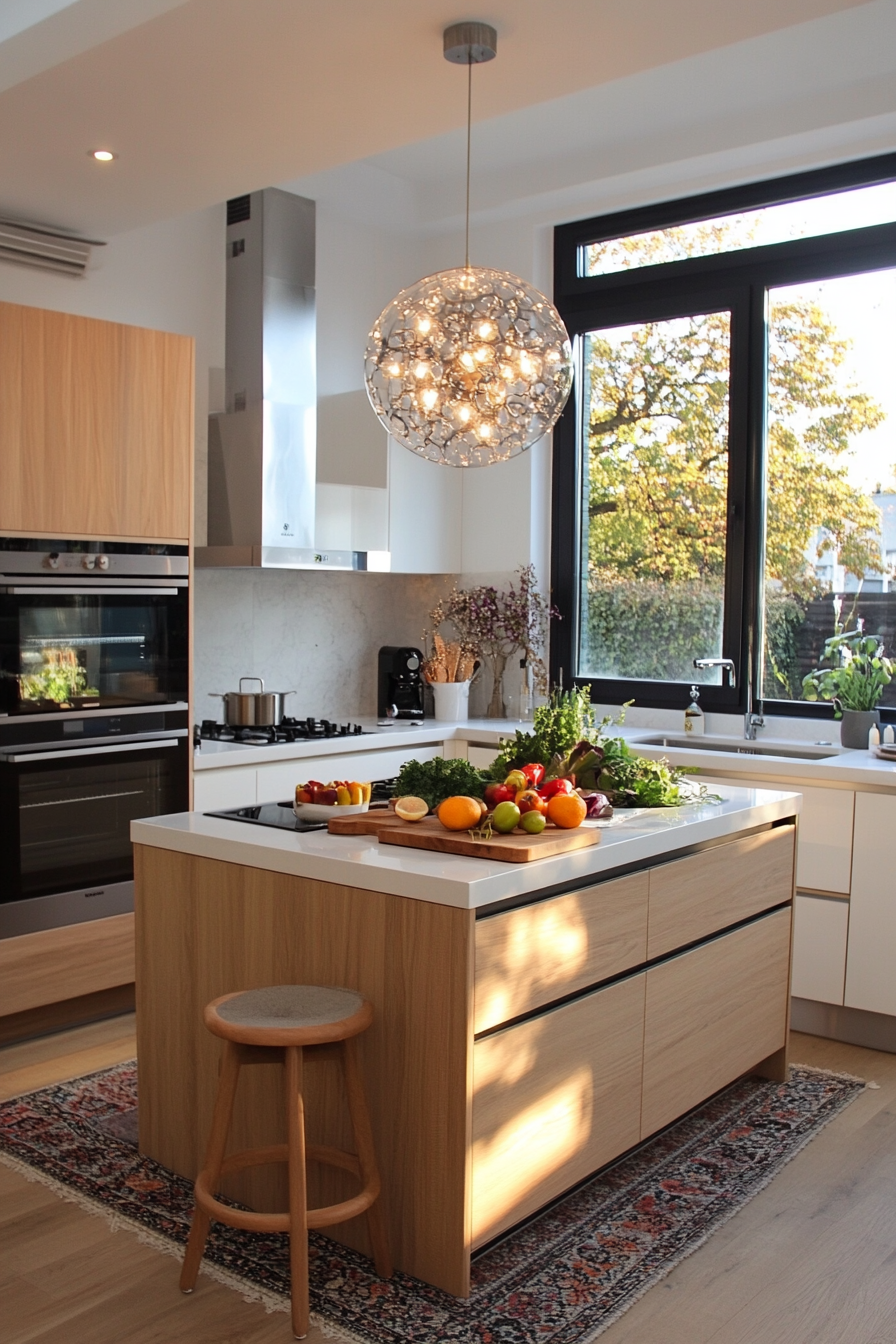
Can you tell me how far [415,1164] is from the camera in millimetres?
2494

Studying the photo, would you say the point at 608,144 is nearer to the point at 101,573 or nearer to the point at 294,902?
the point at 101,573

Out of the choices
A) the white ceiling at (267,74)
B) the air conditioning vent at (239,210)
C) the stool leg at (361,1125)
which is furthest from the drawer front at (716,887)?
the air conditioning vent at (239,210)

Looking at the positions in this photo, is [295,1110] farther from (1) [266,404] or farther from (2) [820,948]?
(1) [266,404]

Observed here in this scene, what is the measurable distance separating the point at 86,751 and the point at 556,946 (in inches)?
77.8

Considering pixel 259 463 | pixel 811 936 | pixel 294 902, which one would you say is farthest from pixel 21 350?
pixel 811 936

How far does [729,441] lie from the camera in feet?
16.4

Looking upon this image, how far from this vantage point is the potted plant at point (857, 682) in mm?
4473

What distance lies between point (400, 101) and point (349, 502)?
2.07m

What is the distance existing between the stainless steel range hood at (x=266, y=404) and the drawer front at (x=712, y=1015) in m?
2.29

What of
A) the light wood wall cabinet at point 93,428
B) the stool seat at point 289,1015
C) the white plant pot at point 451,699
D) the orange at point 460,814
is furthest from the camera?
the white plant pot at point 451,699

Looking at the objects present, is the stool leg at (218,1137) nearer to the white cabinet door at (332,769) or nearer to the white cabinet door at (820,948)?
the white cabinet door at (332,769)

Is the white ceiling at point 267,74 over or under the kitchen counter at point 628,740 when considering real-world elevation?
over

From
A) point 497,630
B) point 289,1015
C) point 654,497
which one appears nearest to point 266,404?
point 497,630

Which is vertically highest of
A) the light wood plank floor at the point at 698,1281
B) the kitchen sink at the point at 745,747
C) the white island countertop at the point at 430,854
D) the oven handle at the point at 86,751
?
the oven handle at the point at 86,751
